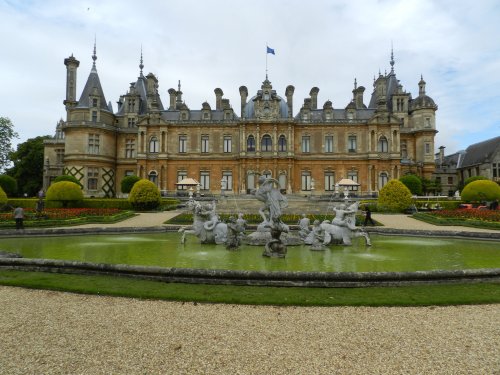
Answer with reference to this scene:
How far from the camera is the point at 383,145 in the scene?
38.6 meters

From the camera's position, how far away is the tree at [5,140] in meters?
46.5

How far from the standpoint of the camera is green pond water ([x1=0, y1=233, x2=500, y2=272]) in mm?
8280

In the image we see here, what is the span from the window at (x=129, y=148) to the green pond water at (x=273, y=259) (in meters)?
29.0

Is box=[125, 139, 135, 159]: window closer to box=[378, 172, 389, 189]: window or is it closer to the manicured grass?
box=[378, 172, 389, 189]: window

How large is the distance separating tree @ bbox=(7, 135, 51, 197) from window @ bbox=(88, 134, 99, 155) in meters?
13.2

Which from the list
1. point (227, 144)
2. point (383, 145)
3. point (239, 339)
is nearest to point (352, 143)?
point (383, 145)

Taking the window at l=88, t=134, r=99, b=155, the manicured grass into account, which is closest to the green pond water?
the manicured grass

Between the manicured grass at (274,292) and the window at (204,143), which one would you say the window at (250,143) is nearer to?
the window at (204,143)

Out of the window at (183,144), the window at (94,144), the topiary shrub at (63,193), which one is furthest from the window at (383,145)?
the window at (94,144)

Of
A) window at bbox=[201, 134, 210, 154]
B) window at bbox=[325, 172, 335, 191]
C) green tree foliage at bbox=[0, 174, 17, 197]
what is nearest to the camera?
green tree foliage at bbox=[0, 174, 17, 197]

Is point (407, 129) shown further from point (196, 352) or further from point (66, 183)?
point (196, 352)

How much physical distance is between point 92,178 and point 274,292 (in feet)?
124

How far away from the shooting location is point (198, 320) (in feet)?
15.9

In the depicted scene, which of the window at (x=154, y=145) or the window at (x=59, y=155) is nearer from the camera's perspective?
the window at (x=154, y=145)
